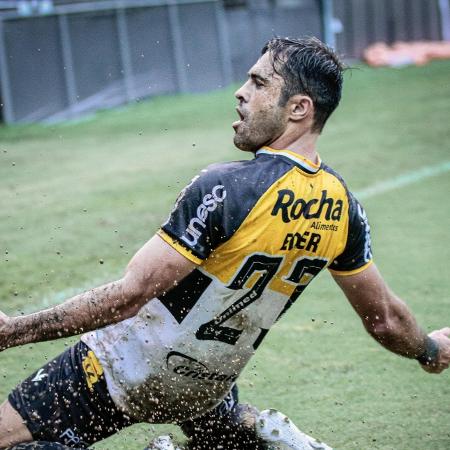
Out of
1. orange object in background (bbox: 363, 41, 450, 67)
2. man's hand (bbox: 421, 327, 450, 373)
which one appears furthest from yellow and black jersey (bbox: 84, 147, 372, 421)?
orange object in background (bbox: 363, 41, 450, 67)

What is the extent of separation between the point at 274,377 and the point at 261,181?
95.3 inches

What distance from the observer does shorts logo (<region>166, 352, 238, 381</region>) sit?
3.24 metres

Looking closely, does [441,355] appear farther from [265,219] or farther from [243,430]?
[265,219]

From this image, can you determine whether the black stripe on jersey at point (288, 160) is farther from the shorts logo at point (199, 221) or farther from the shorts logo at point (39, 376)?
the shorts logo at point (39, 376)

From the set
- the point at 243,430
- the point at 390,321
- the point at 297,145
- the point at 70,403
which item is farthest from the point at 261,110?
Answer: the point at 243,430

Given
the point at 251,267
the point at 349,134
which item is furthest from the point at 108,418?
the point at 349,134

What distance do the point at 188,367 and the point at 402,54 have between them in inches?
892

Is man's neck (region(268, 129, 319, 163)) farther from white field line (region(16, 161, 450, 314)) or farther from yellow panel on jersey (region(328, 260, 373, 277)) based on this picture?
white field line (region(16, 161, 450, 314))

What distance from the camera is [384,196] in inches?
406

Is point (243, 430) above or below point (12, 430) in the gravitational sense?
below

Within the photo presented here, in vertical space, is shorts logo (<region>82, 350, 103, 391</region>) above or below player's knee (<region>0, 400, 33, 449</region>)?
above

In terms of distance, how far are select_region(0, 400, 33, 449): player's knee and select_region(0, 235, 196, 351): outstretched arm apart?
0.36 m

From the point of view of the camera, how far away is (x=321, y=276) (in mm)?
7418

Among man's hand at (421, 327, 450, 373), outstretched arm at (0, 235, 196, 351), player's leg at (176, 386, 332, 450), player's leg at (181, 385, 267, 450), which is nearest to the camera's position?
outstretched arm at (0, 235, 196, 351)
